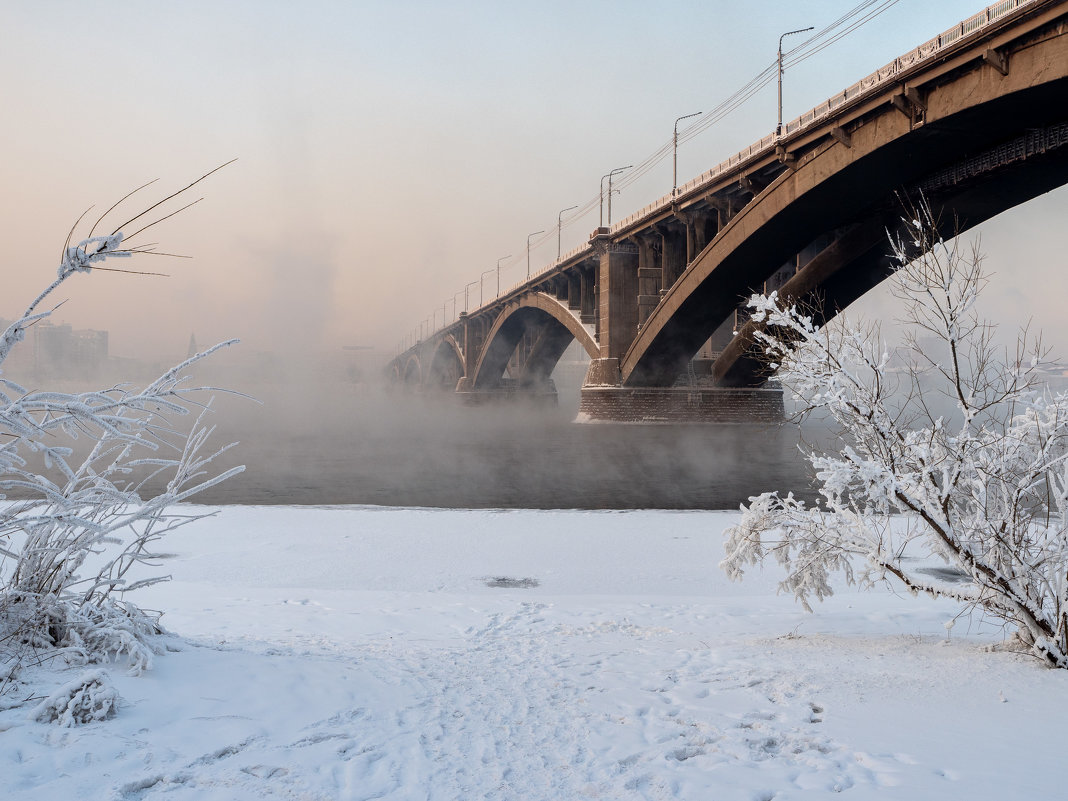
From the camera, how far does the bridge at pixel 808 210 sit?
21.7 metres

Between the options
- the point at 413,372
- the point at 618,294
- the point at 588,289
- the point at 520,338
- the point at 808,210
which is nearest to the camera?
the point at 808,210

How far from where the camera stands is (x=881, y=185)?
28.6 metres

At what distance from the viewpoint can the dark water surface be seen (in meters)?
20.1

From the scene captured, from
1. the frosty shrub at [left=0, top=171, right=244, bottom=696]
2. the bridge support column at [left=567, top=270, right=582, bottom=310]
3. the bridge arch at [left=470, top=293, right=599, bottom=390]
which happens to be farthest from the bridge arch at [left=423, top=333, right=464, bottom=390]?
the frosty shrub at [left=0, top=171, right=244, bottom=696]

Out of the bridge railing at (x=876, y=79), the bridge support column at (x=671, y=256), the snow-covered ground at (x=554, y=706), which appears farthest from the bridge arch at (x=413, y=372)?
the snow-covered ground at (x=554, y=706)

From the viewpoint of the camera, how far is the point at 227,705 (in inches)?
154

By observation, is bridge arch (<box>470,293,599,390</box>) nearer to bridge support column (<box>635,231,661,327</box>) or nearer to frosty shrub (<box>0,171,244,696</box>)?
bridge support column (<box>635,231,661,327</box>)

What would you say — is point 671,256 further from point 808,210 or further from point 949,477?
point 949,477

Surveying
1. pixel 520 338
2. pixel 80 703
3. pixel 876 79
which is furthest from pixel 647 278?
pixel 80 703

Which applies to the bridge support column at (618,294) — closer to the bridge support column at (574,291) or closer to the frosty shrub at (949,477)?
the bridge support column at (574,291)

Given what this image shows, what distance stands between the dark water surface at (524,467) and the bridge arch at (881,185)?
20.2 feet

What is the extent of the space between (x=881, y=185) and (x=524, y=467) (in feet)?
56.4

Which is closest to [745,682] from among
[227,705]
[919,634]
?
[919,634]

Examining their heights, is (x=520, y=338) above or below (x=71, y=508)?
above
